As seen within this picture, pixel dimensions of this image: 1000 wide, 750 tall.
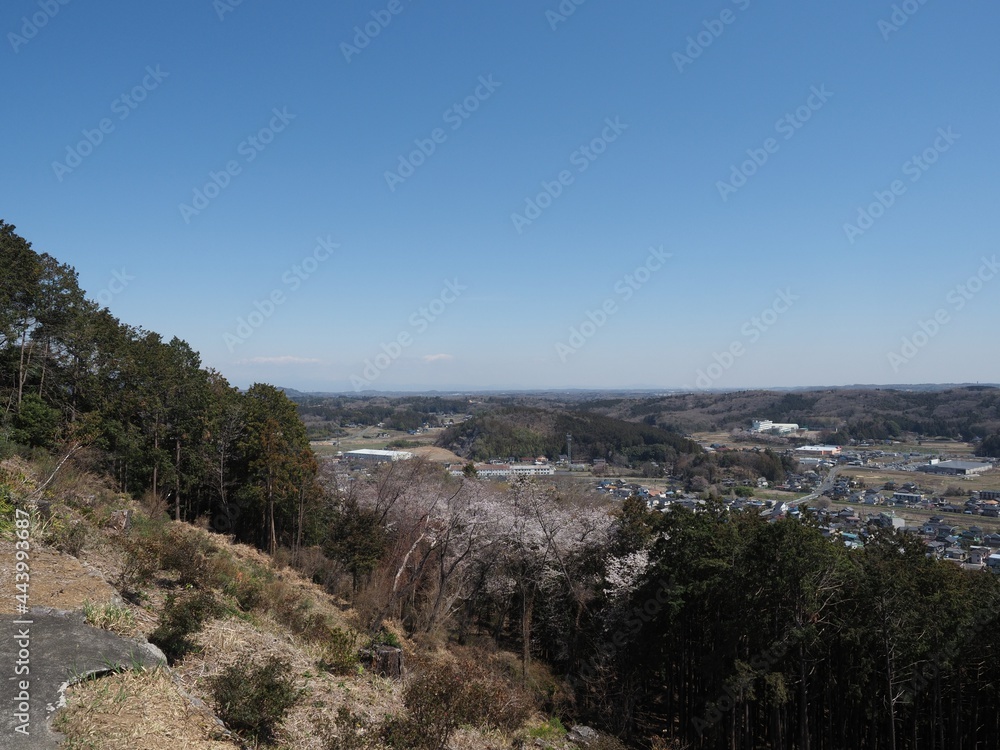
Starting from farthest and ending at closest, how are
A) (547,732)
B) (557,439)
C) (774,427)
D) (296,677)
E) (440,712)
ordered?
(774,427) → (557,439) → (547,732) → (296,677) → (440,712)

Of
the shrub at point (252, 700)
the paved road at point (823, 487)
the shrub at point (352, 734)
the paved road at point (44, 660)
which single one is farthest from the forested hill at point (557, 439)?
the paved road at point (44, 660)

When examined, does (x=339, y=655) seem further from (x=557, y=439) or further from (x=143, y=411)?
(x=557, y=439)

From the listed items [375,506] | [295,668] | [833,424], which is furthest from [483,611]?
[833,424]

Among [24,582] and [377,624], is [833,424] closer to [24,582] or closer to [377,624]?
[377,624]

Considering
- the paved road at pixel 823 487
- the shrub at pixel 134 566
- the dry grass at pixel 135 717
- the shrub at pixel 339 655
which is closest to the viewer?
the dry grass at pixel 135 717

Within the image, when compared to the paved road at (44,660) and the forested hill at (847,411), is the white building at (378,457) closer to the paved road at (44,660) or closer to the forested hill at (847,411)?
the paved road at (44,660)

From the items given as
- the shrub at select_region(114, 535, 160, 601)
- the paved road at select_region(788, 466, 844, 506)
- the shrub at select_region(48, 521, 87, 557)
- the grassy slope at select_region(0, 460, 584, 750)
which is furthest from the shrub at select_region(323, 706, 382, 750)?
the paved road at select_region(788, 466, 844, 506)

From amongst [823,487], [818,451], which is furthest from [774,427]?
[823,487]
